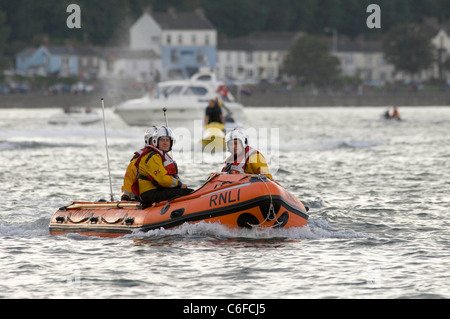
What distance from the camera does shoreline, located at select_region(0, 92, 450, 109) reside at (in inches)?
3105

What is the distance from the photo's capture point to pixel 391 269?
11953 mm

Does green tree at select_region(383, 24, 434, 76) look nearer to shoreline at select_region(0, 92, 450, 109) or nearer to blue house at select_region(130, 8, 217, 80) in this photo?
shoreline at select_region(0, 92, 450, 109)

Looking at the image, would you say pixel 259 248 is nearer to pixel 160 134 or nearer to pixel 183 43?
pixel 160 134

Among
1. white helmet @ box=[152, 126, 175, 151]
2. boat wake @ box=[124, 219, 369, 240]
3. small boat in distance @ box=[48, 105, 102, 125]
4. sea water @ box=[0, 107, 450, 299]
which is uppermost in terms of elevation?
white helmet @ box=[152, 126, 175, 151]

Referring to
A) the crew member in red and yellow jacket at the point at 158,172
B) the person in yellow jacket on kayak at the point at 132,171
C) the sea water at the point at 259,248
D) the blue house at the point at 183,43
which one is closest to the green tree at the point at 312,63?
the blue house at the point at 183,43

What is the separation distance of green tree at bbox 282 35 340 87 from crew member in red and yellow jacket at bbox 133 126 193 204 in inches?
3395

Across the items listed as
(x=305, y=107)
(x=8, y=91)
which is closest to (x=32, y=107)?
(x=8, y=91)

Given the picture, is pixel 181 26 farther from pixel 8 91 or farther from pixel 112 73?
pixel 8 91

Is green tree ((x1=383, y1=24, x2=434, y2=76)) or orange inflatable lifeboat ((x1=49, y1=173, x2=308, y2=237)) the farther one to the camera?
green tree ((x1=383, y1=24, x2=434, y2=76))

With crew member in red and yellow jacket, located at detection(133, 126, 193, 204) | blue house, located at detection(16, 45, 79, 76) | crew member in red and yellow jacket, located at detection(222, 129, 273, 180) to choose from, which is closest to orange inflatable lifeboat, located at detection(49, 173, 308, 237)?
crew member in red and yellow jacket, located at detection(133, 126, 193, 204)

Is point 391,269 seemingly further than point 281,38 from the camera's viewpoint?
No

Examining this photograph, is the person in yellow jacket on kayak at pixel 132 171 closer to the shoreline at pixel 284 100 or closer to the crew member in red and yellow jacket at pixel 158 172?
the crew member in red and yellow jacket at pixel 158 172

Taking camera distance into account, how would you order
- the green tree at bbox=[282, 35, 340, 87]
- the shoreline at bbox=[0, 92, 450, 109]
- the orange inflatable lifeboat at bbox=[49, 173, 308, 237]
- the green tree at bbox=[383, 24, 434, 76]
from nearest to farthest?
the orange inflatable lifeboat at bbox=[49, 173, 308, 237] → the shoreline at bbox=[0, 92, 450, 109] → the green tree at bbox=[282, 35, 340, 87] → the green tree at bbox=[383, 24, 434, 76]

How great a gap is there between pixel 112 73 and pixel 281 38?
2901 cm
